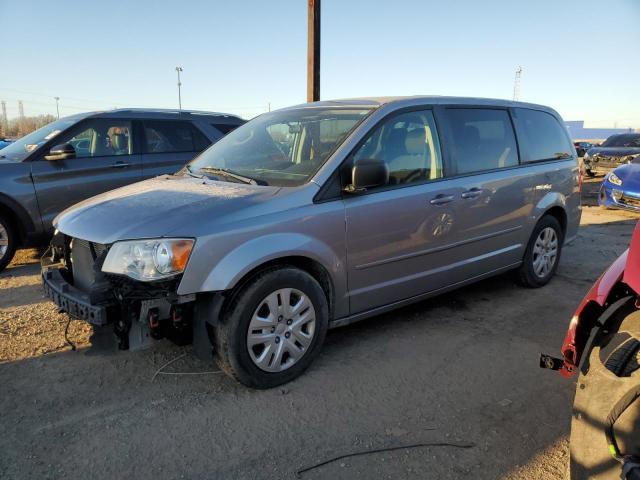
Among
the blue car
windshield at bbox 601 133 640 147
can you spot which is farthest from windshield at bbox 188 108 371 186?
windshield at bbox 601 133 640 147

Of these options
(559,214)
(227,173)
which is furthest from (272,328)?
(559,214)

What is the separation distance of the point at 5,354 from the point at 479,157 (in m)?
4.06

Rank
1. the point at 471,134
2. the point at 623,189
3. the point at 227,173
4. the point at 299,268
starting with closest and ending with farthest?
1. the point at 299,268
2. the point at 227,173
3. the point at 471,134
4. the point at 623,189

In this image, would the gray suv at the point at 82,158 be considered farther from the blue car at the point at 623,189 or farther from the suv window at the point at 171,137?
the blue car at the point at 623,189

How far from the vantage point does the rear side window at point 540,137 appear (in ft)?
16.1

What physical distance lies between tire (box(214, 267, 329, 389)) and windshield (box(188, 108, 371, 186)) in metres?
0.72

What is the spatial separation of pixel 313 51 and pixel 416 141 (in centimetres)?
543

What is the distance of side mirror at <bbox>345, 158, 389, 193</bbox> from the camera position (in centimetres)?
324

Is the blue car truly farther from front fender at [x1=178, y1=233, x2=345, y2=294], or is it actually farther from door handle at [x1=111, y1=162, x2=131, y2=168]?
door handle at [x1=111, y1=162, x2=131, y2=168]

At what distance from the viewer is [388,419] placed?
110 inches

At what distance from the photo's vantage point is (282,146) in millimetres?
3922

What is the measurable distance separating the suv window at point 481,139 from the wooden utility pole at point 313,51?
449cm

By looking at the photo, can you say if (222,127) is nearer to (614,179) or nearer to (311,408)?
(311,408)

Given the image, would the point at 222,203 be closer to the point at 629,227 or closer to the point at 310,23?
the point at 310,23
